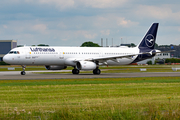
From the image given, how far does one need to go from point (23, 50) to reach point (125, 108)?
32717 millimetres

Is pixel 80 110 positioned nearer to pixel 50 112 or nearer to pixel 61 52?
pixel 50 112

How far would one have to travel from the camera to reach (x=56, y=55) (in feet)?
152

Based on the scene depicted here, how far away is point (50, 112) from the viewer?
13.1 meters

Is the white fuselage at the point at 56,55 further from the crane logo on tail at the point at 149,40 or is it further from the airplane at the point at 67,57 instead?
the crane logo on tail at the point at 149,40

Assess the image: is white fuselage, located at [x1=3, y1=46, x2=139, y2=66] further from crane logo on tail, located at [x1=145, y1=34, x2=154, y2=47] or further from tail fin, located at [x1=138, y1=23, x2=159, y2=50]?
crane logo on tail, located at [x1=145, y1=34, x2=154, y2=47]

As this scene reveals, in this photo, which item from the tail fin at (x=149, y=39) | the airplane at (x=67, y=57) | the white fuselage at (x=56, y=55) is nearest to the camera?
the white fuselage at (x=56, y=55)

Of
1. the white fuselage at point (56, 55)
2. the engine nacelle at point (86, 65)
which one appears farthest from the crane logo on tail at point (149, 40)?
the engine nacelle at point (86, 65)

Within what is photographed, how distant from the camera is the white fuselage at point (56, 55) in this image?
43.8 meters

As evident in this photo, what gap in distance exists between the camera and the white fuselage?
1724 inches

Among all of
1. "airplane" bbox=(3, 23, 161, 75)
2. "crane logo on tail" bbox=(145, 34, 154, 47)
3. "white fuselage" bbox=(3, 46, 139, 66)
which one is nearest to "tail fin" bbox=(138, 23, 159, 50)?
"crane logo on tail" bbox=(145, 34, 154, 47)

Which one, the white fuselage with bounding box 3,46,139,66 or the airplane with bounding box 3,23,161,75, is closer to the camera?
the white fuselage with bounding box 3,46,139,66

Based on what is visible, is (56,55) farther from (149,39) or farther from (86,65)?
(149,39)

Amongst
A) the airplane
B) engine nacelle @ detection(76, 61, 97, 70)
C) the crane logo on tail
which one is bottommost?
engine nacelle @ detection(76, 61, 97, 70)

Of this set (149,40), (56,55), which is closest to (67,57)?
(56,55)
